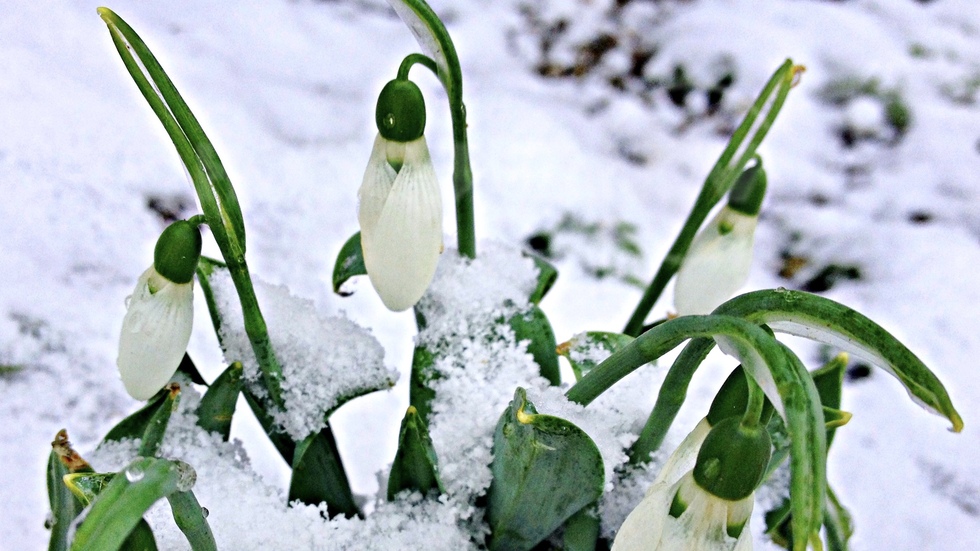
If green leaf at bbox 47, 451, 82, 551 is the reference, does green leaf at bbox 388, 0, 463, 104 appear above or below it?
above

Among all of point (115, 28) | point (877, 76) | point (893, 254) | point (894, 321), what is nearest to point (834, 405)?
point (115, 28)

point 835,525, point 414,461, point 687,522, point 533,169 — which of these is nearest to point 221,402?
point 414,461

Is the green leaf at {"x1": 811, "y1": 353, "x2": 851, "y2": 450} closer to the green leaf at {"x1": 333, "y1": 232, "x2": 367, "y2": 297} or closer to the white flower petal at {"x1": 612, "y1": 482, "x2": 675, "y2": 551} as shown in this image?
the white flower petal at {"x1": 612, "y1": 482, "x2": 675, "y2": 551}

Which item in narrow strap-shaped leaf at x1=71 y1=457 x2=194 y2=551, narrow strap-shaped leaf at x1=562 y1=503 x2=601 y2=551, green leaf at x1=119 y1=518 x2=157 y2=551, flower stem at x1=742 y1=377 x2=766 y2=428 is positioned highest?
flower stem at x1=742 y1=377 x2=766 y2=428

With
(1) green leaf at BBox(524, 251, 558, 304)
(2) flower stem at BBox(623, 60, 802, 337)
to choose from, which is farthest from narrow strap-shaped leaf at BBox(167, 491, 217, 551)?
(2) flower stem at BBox(623, 60, 802, 337)

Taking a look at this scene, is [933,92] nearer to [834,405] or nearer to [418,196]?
[834,405]

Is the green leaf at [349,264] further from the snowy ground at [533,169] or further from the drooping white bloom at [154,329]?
the snowy ground at [533,169]
